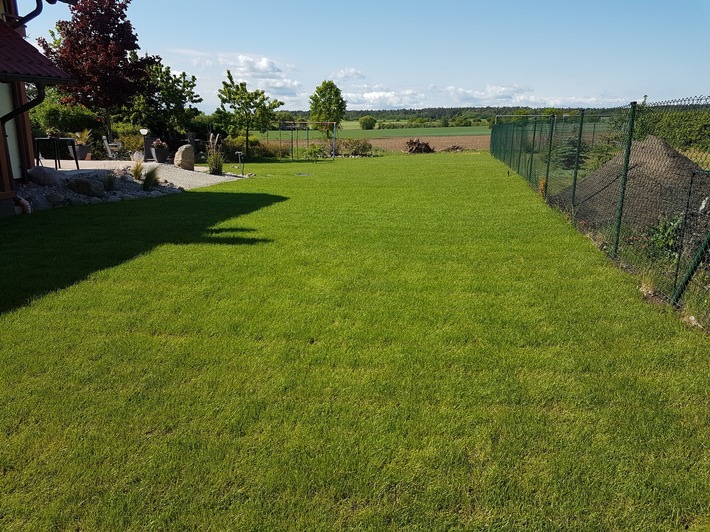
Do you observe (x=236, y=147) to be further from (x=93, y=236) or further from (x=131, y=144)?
(x=93, y=236)

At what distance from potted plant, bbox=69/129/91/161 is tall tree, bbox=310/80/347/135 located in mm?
25822

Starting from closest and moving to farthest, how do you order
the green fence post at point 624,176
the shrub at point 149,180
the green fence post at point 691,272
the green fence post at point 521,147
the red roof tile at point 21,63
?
the green fence post at point 691,272
the green fence post at point 624,176
the red roof tile at point 21,63
the shrub at point 149,180
the green fence post at point 521,147

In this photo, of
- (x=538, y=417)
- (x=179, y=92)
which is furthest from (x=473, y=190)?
(x=179, y=92)

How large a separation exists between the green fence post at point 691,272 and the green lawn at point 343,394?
11.9 inches

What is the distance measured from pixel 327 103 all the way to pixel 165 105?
22.7m

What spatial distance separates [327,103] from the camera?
45312 mm

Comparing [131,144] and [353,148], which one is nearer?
[131,144]

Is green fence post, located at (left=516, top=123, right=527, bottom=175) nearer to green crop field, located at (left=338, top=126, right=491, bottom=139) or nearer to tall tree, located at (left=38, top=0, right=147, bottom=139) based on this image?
tall tree, located at (left=38, top=0, right=147, bottom=139)

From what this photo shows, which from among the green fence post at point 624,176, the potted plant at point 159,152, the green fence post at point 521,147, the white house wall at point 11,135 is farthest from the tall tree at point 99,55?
the green fence post at point 624,176

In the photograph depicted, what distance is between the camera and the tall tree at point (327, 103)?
44.9m

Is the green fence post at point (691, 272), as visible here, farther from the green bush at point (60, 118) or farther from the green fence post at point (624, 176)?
the green bush at point (60, 118)

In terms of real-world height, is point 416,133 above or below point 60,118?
above

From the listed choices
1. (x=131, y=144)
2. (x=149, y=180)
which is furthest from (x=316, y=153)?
(x=149, y=180)

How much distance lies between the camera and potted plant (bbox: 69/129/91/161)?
1859 centimetres
